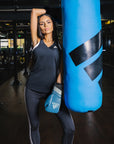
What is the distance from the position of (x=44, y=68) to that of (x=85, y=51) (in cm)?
35

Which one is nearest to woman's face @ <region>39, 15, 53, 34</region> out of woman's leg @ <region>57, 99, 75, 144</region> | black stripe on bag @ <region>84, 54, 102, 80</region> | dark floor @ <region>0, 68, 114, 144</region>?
black stripe on bag @ <region>84, 54, 102, 80</region>

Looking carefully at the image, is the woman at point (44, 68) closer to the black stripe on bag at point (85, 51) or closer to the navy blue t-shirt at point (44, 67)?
the navy blue t-shirt at point (44, 67)

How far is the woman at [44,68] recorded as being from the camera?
93 cm

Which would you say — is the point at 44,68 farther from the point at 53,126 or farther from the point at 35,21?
the point at 53,126

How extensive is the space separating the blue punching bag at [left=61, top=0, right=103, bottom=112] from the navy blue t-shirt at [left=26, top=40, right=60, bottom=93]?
230 millimetres

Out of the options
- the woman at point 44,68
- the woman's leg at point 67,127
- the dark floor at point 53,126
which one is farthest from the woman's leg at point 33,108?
the dark floor at point 53,126

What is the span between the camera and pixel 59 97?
0.88m

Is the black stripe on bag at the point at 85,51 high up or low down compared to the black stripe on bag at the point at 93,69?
up

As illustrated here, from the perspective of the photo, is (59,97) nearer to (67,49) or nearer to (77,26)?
(67,49)

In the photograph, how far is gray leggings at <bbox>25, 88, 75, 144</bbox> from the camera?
0.93m

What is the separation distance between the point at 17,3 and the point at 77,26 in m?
3.59

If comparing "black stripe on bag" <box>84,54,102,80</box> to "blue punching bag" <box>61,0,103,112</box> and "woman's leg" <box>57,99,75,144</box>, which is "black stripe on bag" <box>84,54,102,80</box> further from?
"woman's leg" <box>57,99,75,144</box>

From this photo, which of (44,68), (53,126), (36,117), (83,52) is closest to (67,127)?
(36,117)

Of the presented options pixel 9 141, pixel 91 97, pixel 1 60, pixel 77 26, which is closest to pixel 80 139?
pixel 9 141
